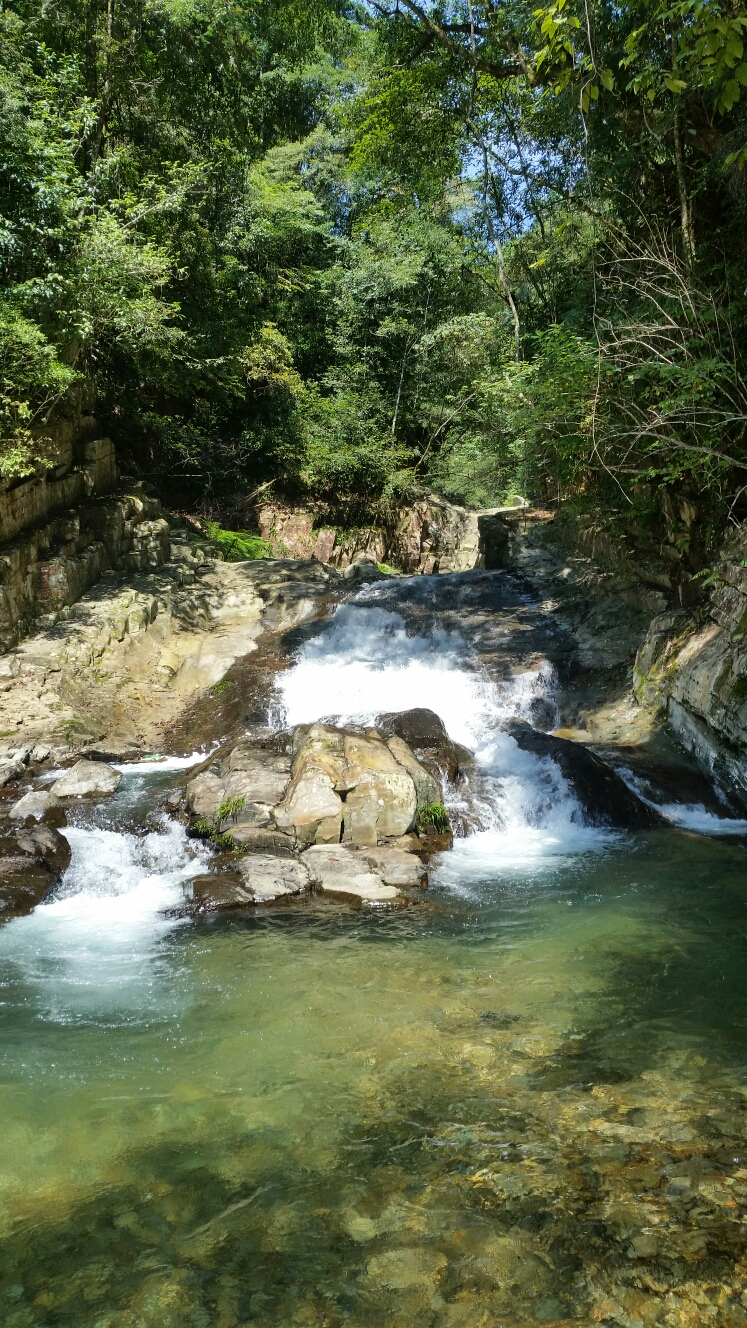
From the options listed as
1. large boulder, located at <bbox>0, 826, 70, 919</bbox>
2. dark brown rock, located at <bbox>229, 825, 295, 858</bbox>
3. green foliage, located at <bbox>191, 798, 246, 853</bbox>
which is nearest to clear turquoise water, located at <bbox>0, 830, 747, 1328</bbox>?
large boulder, located at <bbox>0, 826, 70, 919</bbox>

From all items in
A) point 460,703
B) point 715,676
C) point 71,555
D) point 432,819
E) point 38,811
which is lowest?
point 38,811

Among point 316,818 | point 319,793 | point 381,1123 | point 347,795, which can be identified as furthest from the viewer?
point 347,795

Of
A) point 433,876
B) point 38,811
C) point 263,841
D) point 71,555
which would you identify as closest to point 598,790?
point 433,876

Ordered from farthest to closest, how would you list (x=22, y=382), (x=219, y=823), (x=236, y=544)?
(x=236, y=544) → (x=22, y=382) → (x=219, y=823)

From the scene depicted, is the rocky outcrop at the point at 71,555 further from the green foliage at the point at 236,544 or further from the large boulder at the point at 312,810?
the large boulder at the point at 312,810

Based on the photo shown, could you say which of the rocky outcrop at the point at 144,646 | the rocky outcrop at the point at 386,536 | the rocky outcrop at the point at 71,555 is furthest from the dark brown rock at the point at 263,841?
the rocky outcrop at the point at 386,536

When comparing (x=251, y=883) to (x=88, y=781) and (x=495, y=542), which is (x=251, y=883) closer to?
(x=88, y=781)

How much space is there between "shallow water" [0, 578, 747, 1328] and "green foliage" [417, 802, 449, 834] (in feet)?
2.96

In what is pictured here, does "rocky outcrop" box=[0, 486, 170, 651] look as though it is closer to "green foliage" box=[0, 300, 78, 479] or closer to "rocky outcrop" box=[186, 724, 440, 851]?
"green foliage" box=[0, 300, 78, 479]

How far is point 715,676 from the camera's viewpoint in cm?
898

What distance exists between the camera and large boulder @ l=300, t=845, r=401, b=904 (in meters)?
7.00

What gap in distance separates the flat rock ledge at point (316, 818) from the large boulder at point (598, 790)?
1.64 m

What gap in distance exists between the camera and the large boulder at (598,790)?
8.80 m

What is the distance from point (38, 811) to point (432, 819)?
4357mm
